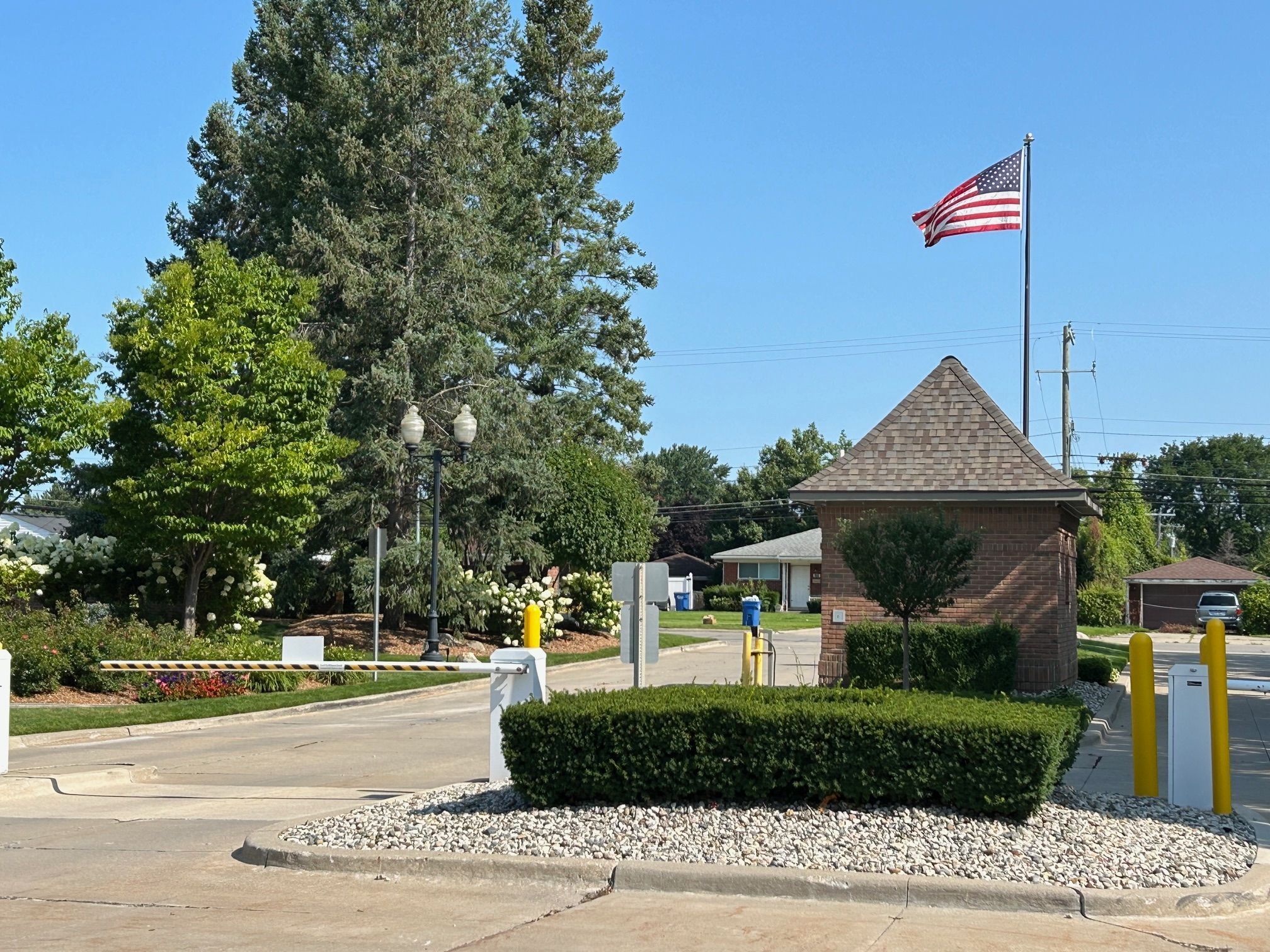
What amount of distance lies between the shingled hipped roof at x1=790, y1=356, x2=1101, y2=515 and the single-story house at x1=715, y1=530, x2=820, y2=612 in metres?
Result: 47.7

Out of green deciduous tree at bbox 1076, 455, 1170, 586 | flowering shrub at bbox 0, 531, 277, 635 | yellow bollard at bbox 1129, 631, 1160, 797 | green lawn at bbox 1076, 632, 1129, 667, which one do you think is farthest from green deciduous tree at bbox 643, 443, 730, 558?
yellow bollard at bbox 1129, 631, 1160, 797

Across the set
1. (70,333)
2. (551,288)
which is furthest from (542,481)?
(70,333)

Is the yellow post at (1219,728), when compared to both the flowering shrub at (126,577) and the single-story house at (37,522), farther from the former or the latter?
the single-story house at (37,522)

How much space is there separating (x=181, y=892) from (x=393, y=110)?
2803cm

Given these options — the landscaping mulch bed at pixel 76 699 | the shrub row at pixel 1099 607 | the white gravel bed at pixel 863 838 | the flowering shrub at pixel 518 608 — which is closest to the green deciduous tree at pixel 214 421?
the landscaping mulch bed at pixel 76 699

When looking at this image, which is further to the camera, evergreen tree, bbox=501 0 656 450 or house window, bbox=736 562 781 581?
house window, bbox=736 562 781 581

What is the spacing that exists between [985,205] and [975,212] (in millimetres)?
248

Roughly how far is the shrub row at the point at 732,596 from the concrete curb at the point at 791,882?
60.0 meters

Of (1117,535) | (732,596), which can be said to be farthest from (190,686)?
(1117,535)

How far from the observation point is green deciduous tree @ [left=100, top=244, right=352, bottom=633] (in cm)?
2584

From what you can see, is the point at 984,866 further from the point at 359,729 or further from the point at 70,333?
the point at 70,333

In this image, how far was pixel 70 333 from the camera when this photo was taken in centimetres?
Result: 2439

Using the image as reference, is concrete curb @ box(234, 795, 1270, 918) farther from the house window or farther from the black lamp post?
the house window

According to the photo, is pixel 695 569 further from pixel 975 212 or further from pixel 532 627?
pixel 532 627
